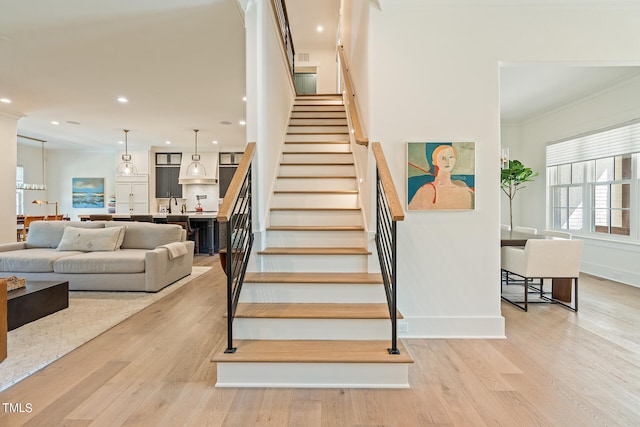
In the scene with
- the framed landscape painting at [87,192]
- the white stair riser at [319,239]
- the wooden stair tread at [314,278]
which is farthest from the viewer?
the framed landscape painting at [87,192]

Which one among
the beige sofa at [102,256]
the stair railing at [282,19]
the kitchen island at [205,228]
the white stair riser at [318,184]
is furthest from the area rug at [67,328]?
the stair railing at [282,19]

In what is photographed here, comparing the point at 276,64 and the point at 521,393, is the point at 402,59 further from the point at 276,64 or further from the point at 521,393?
the point at 521,393

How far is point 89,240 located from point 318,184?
3.46m

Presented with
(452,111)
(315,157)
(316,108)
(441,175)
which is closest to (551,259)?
(441,175)

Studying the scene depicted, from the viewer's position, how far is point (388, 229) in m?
2.58

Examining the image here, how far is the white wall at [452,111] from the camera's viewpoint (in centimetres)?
282

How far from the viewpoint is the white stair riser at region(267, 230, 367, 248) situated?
3156mm

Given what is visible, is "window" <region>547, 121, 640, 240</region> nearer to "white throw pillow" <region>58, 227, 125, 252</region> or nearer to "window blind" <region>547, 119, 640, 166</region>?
"window blind" <region>547, 119, 640, 166</region>

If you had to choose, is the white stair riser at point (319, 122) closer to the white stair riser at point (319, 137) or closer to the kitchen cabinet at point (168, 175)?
the white stair riser at point (319, 137)

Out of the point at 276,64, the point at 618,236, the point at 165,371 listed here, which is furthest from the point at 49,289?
the point at 618,236

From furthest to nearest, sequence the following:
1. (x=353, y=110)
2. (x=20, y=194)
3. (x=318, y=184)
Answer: (x=20, y=194) < (x=318, y=184) < (x=353, y=110)

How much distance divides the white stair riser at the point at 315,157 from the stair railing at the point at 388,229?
1.49m

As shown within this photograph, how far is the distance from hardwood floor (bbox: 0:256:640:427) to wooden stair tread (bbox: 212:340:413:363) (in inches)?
7.6

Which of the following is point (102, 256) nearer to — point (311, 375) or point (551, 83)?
point (311, 375)
